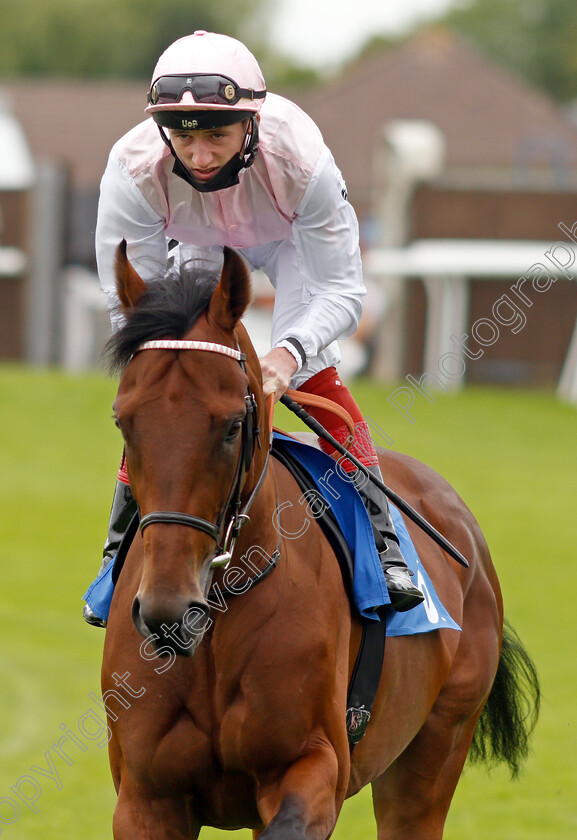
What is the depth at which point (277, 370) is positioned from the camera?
3.36 m

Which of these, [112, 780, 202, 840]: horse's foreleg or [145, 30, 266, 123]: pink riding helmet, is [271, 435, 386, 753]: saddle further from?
[145, 30, 266, 123]: pink riding helmet

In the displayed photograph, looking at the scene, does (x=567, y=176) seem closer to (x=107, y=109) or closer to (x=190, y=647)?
(x=107, y=109)

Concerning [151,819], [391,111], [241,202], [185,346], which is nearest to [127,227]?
[241,202]

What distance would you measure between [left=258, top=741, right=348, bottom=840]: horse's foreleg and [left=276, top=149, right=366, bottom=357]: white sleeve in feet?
3.82

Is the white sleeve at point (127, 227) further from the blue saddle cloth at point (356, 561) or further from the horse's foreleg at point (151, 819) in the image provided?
the horse's foreleg at point (151, 819)

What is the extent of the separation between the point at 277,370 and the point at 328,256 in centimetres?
56

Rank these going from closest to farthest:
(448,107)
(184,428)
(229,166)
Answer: (184,428) → (229,166) → (448,107)

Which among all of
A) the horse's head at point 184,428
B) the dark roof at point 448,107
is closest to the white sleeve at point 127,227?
the horse's head at point 184,428

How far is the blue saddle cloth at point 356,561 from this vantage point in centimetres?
365

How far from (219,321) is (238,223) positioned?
0.79m

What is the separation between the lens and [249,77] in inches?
138

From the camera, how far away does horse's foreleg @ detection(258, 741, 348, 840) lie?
10.00 feet

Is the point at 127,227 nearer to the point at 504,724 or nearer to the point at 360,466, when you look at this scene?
the point at 360,466

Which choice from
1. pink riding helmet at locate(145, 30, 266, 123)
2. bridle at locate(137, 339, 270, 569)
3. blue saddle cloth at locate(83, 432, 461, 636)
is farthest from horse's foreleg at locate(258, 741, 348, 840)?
pink riding helmet at locate(145, 30, 266, 123)
